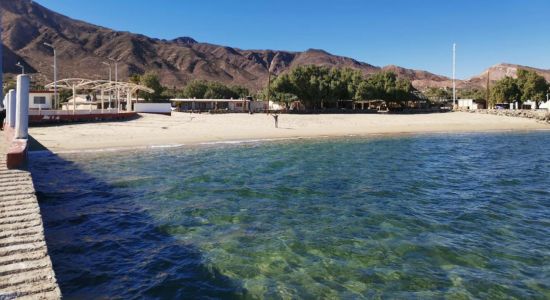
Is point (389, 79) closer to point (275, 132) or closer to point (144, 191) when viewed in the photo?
point (275, 132)

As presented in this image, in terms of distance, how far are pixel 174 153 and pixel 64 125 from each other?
14.0 meters

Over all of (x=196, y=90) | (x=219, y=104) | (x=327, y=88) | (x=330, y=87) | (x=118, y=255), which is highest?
(x=196, y=90)

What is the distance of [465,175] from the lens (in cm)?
1936

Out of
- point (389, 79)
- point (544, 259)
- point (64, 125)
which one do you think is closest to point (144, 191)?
point (544, 259)

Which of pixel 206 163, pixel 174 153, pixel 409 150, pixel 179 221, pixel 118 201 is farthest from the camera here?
pixel 409 150

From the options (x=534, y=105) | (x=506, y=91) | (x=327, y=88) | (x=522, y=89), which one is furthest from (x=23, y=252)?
(x=534, y=105)

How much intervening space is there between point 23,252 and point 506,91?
101138mm

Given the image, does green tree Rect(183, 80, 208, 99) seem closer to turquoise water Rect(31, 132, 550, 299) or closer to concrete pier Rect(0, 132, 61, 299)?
turquoise water Rect(31, 132, 550, 299)

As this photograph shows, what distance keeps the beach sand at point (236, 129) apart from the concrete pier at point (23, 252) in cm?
1891

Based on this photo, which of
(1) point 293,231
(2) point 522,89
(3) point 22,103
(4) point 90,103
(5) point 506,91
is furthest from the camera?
(2) point 522,89

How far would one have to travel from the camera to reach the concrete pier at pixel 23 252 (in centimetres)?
455

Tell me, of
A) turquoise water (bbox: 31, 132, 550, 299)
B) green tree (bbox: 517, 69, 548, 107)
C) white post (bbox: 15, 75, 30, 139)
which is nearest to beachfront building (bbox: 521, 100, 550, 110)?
green tree (bbox: 517, 69, 548, 107)

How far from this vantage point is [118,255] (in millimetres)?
8578

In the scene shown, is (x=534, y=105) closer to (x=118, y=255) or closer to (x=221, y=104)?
(x=221, y=104)
